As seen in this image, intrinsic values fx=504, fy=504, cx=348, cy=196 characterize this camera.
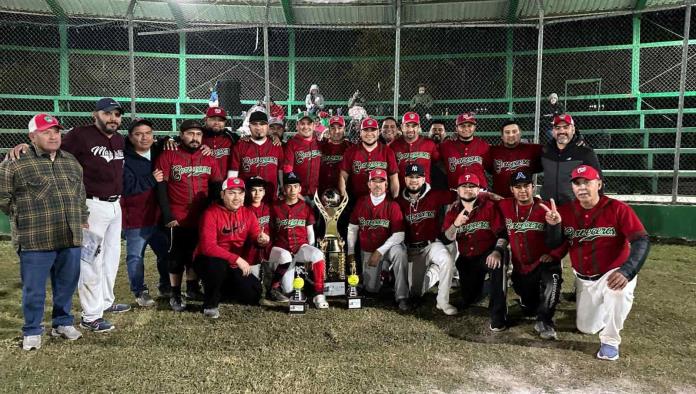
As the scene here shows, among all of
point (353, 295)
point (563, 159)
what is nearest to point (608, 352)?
point (563, 159)

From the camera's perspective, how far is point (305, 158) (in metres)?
6.14

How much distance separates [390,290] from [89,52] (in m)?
11.4

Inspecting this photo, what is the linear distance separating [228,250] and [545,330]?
10.3ft

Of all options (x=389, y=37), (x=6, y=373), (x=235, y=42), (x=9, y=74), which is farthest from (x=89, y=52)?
(x=6, y=373)

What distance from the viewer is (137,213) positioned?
5.29 m

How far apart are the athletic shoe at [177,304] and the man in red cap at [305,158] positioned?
6.03 feet

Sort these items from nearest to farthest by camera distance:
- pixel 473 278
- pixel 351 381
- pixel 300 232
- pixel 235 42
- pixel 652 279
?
pixel 351 381
pixel 473 278
pixel 300 232
pixel 652 279
pixel 235 42

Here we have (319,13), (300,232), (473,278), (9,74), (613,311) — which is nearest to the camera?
(613,311)

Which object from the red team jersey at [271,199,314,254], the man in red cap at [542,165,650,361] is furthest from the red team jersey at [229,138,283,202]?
the man in red cap at [542,165,650,361]

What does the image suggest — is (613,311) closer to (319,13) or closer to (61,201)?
(61,201)

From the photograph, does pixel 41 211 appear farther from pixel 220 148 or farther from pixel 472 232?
pixel 472 232

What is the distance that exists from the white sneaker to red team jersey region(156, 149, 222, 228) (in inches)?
60.1

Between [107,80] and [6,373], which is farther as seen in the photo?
[107,80]

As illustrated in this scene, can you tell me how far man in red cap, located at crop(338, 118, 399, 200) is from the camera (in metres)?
5.98
